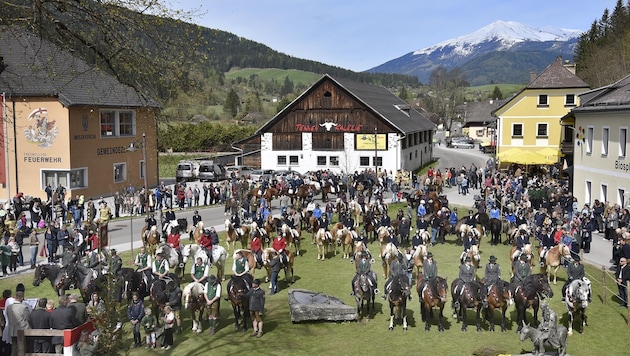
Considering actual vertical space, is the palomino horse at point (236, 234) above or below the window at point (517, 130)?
below

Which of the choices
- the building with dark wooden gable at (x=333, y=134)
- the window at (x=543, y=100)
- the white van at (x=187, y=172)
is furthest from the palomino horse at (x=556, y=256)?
the white van at (x=187, y=172)

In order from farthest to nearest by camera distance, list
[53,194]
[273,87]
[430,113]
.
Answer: [273,87] < [430,113] < [53,194]

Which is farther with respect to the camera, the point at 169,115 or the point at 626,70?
the point at 626,70

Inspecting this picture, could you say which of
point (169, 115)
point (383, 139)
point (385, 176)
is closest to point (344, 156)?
point (383, 139)

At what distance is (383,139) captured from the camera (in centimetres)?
5172

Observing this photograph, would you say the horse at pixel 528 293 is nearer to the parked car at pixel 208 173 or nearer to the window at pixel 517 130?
the parked car at pixel 208 173

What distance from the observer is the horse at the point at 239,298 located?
16.1 meters

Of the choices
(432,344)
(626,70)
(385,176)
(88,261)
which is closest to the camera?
(432,344)

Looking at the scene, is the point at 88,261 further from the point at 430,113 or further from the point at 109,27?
the point at 430,113

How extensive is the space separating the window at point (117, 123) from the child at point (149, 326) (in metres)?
29.5

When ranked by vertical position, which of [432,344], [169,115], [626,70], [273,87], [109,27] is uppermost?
[273,87]

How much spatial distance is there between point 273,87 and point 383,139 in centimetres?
13363

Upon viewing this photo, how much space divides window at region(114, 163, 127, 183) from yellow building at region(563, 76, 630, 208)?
30.6 metres

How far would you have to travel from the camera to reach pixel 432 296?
52.1 feet
